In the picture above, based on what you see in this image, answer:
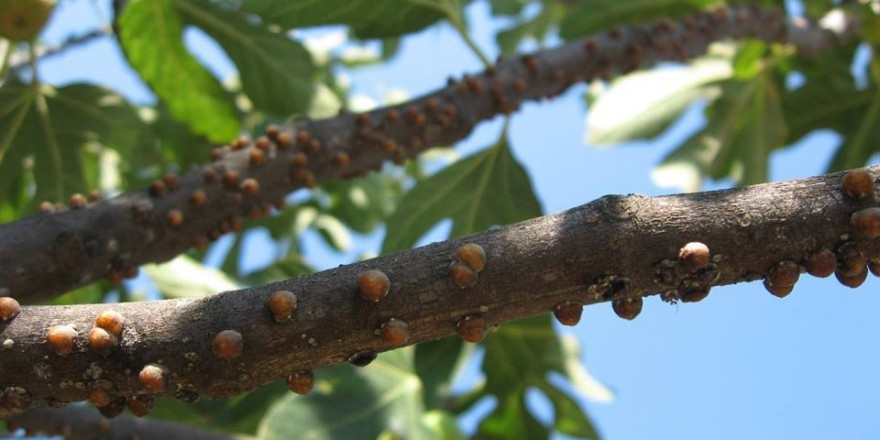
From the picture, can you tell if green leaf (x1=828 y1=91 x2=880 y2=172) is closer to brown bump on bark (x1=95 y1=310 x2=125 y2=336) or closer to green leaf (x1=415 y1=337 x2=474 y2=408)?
green leaf (x1=415 y1=337 x2=474 y2=408)

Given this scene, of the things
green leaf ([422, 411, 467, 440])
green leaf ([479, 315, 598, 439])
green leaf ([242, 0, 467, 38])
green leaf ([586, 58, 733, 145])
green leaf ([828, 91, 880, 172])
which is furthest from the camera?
green leaf ([828, 91, 880, 172])

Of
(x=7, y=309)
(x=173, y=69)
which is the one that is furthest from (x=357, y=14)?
(x=7, y=309)

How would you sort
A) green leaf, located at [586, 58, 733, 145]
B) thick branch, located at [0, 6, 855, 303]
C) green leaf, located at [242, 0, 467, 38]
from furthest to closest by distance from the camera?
1. green leaf, located at [586, 58, 733, 145]
2. green leaf, located at [242, 0, 467, 38]
3. thick branch, located at [0, 6, 855, 303]

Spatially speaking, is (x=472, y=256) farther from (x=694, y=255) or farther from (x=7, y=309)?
(x=7, y=309)

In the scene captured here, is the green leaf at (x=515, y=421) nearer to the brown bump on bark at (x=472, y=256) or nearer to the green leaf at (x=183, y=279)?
the green leaf at (x=183, y=279)

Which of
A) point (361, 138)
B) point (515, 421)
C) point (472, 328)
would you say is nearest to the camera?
point (472, 328)

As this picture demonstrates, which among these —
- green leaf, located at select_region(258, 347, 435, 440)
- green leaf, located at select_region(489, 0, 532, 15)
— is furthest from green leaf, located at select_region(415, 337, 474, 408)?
green leaf, located at select_region(489, 0, 532, 15)

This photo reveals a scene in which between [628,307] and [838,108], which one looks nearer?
[628,307]

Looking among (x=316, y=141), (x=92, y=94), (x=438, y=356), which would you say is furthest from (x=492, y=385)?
(x=92, y=94)
